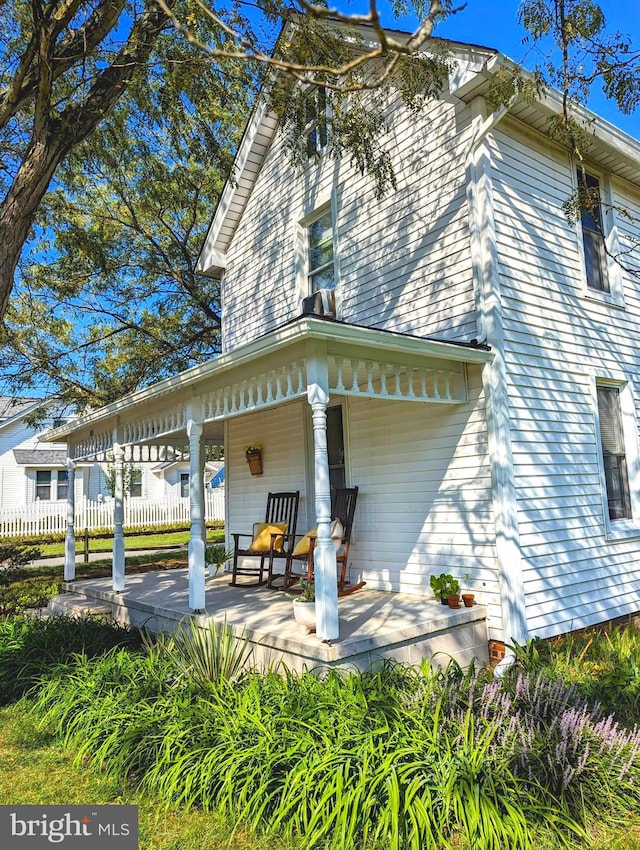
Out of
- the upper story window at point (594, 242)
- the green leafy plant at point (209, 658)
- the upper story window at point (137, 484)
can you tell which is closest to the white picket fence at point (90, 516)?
the upper story window at point (137, 484)

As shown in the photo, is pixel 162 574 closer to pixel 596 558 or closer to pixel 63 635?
pixel 63 635

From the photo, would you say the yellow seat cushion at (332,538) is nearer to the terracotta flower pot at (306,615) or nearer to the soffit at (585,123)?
the terracotta flower pot at (306,615)

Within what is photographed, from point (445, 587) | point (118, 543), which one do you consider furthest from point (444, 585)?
point (118, 543)

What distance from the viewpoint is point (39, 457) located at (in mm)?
25281

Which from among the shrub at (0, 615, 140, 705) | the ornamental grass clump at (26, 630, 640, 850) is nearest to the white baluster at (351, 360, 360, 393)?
the ornamental grass clump at (26, 630, 640, 850)

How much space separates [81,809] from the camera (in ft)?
11.5

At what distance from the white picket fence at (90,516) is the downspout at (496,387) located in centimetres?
1736

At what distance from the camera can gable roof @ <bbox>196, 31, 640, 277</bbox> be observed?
5.77m

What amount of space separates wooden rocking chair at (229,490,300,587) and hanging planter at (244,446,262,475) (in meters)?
0.67

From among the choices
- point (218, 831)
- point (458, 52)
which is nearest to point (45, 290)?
point (458, 52)

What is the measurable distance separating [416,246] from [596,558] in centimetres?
397

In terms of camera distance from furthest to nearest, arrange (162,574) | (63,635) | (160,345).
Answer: (160,345) < (162,574) < (63,635)

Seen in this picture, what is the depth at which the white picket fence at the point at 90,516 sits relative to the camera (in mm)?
21328

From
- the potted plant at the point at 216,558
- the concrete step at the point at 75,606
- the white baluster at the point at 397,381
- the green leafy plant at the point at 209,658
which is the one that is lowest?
the concrete step at the point at 75,606
